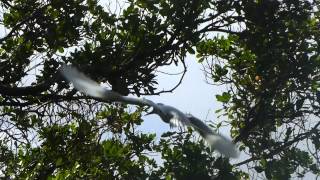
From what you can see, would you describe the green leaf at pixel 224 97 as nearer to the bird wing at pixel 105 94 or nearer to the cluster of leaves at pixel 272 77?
the cluster of leaves at pixel 272 77

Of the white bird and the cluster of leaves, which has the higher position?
the cluster of leaves

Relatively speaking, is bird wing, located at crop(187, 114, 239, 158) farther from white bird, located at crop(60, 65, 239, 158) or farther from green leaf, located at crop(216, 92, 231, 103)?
green leaf, located at crop(216, 92, 231, 103)

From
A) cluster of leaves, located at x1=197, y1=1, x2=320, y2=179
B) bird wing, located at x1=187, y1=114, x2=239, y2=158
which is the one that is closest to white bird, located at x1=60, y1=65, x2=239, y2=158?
bird wing, located at x1=187, y1=114, x2=239, y2=158

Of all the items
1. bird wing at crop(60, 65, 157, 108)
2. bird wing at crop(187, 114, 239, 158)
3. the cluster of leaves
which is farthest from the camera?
the cluster of leaves

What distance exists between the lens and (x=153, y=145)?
23.9ft

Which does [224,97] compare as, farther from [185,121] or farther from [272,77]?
[185,121]

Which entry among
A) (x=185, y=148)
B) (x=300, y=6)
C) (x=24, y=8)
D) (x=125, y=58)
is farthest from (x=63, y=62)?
(x=300, y=6)

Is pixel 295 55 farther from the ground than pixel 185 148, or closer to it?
farther from the ground

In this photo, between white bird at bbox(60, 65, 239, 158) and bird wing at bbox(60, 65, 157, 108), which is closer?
white bird at bbox(60, 65, 239, 158)

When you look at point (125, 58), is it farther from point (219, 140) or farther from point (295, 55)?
point (219, 140)

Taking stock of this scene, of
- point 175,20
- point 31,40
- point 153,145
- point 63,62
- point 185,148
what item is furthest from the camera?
point 153,145

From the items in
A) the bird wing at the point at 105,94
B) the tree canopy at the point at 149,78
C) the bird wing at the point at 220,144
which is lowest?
the bird wing at the point at 220,144

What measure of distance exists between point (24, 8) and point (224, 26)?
2.75 m

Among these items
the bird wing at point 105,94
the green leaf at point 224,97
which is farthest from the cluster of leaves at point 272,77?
the bird wing at point 105,94
